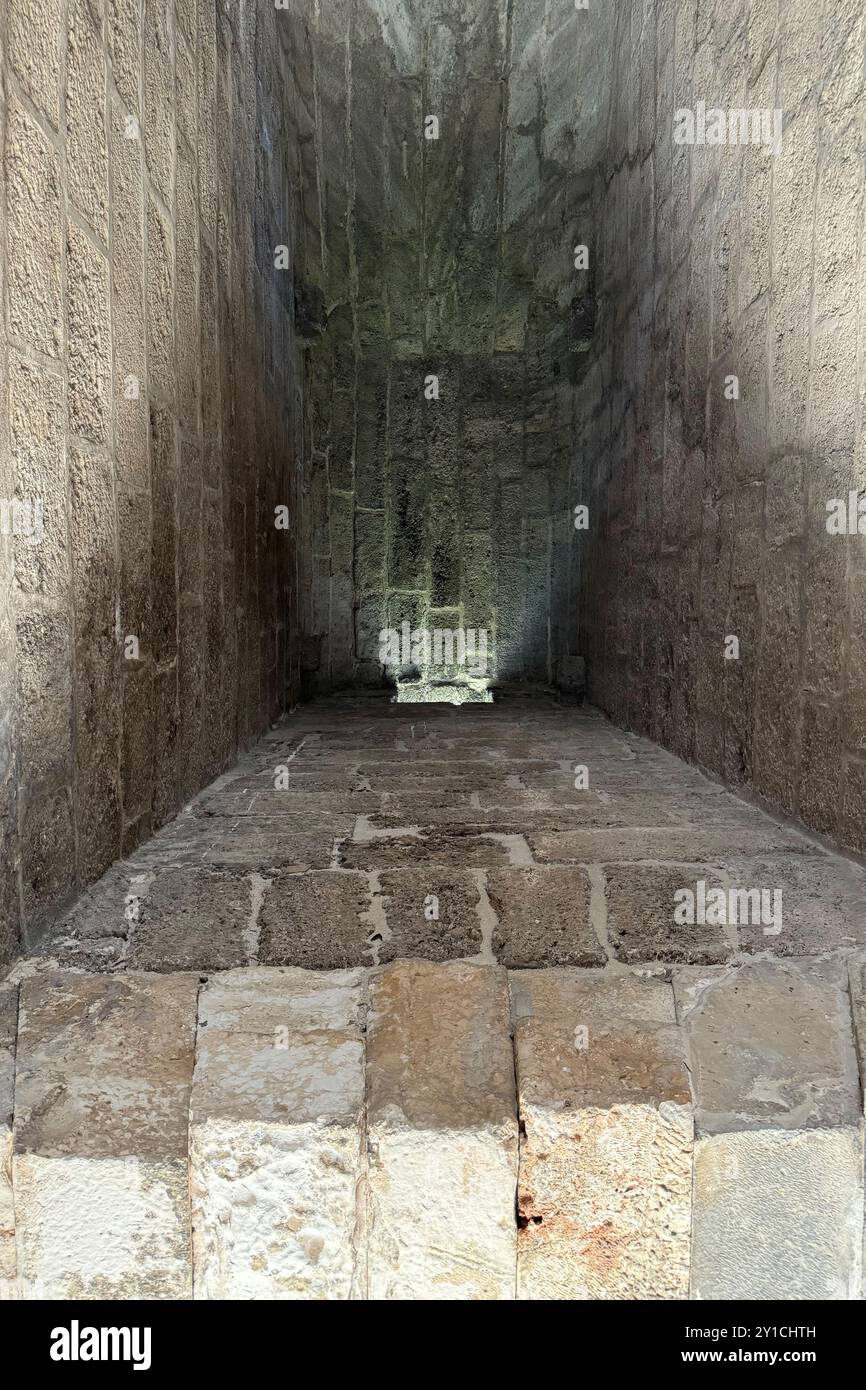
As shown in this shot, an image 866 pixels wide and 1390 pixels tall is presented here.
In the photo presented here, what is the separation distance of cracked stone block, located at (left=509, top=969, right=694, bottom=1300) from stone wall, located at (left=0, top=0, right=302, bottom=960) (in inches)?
42.0

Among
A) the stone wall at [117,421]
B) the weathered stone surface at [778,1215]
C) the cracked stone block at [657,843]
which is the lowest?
the weathered stone surface at [778,1215]

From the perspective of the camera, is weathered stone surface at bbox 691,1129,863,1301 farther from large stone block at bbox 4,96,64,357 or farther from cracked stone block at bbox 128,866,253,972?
large stone block at bbox 4,96,64,357

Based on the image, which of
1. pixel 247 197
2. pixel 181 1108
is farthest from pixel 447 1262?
pixel 247 197

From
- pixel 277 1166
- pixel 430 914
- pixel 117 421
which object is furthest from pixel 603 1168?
pixel 117 421

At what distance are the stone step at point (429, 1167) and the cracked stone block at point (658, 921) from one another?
24 cm

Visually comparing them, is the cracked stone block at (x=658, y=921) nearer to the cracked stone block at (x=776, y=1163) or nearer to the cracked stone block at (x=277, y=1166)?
the cracked stone block at (x=776, y=1163)

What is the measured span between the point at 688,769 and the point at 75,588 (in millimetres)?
2504

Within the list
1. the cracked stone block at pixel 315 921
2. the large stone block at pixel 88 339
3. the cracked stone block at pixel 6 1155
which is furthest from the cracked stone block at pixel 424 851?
the large stone block at pixel 88 339

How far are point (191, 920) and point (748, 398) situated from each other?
2.39 m

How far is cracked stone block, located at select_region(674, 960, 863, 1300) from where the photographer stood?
50.3 inches

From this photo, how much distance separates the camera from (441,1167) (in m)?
1.25

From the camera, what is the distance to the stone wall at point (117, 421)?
1.57 meters

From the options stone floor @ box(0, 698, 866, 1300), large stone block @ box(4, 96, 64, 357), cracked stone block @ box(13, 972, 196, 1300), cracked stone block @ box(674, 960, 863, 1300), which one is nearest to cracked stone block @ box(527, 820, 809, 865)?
stone floor @ box(0, 698, 866, 1300)

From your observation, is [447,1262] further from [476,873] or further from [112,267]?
[112,267]
